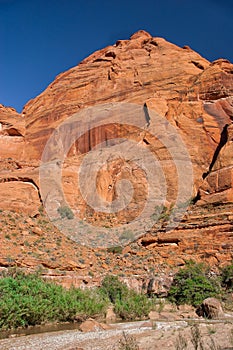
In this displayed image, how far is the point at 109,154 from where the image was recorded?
146ft

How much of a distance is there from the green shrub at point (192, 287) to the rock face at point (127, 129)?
176cm

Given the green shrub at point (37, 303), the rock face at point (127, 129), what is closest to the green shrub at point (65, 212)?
the rock face at point (127, 129)

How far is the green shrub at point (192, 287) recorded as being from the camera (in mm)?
23275

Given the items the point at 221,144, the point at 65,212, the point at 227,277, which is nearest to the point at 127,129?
the point at 221,144

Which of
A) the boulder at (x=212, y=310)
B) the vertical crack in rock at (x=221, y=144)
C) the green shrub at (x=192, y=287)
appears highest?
the vertical crack in rock at (x=221, y=144)

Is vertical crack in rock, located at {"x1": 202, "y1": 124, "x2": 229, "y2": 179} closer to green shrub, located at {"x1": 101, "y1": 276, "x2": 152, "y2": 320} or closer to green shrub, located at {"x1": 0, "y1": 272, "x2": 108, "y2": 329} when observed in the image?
green shrub, located at {"x1": 101, "y1": 276, "x2": 152, "y2": 320}

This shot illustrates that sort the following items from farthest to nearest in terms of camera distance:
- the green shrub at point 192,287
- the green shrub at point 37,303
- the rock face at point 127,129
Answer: the rock face at point 127,129 → the green shrub at point 192,287 → the green shrub at point 37,303

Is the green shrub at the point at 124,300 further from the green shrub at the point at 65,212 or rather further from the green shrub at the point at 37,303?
the green shrub at the point at 65,212

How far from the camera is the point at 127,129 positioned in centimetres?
4722

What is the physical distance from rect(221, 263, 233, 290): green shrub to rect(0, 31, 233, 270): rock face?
328 cm

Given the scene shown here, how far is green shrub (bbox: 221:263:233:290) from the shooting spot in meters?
25.1

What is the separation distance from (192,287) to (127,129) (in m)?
27.0

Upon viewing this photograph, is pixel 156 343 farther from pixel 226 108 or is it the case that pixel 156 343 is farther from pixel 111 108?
pixel 111 108

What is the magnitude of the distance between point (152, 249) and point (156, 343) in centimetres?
1858
